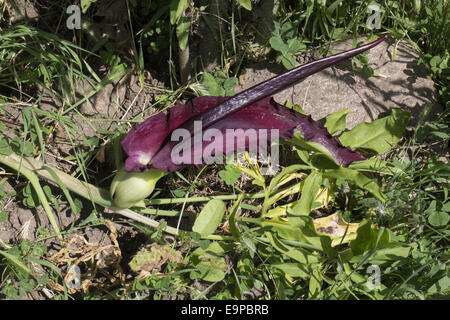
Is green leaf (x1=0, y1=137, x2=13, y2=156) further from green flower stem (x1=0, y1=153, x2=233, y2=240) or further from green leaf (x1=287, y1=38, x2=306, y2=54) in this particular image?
green leaf (x1=287, y1=38, x2=306, y2=54)

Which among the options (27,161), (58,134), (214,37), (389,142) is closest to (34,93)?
(58,134)

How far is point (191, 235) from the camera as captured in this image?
1.44m

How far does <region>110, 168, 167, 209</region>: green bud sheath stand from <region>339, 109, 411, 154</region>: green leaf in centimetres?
61

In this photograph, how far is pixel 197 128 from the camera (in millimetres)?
1427

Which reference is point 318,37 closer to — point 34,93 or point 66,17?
point 66,17

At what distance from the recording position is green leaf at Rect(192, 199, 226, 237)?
57.8 inches

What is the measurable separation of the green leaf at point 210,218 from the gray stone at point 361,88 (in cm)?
49

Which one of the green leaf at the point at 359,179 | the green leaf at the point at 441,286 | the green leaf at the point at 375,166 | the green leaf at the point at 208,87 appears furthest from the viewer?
the green leaf at the point at 208,87

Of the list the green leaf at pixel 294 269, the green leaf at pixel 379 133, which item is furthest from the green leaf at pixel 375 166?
the green leaf at pixel 294 269

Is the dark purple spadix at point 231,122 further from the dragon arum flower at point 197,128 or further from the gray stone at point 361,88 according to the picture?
the gray stone at point 361,88

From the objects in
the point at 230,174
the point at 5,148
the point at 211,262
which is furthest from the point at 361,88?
the point at 5,148

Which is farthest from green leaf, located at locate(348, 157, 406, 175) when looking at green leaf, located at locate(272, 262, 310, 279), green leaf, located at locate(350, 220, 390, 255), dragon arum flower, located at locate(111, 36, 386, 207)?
green leaf, located at locate(272, 262, 310, 279)

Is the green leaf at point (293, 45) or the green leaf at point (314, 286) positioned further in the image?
the green leaf at point (293, 45)

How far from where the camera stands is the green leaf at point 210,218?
1.47 m
